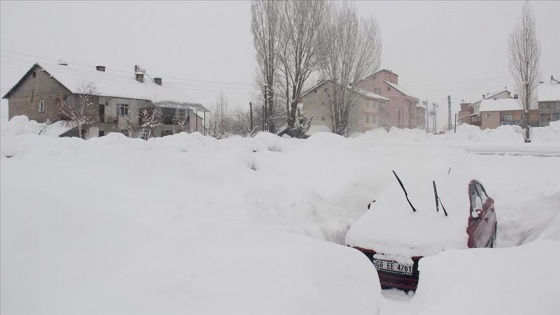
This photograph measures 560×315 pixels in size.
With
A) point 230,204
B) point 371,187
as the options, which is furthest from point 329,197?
point 230,204

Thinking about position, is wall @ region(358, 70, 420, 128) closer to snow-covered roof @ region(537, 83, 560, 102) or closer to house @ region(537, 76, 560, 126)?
snow-covered roof @ region(537, 83, 560, 102)

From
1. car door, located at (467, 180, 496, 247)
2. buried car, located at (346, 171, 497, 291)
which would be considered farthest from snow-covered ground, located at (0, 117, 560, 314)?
car door, located at (467, 180, 496, 247)

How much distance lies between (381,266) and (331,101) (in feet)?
83.8

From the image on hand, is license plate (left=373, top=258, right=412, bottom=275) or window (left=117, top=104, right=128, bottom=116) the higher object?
window (left=117, top=104, right=128, bottom=116)

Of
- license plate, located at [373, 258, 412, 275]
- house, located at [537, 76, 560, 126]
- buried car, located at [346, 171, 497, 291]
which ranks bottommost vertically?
license plate, located at [373, 258, 412, 275]

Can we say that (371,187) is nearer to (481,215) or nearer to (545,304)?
(481,215)

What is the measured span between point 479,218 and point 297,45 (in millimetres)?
24864

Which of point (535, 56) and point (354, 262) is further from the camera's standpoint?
point (535, 56)

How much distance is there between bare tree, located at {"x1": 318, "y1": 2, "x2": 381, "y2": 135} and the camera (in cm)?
2923

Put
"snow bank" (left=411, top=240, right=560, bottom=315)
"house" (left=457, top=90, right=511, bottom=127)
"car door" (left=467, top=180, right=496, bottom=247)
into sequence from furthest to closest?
"house" (left=457, top=90, right=511, bottom=127), "car door" (left=467, top=180, right=496, bottom=247), "snow bank" (left=411, top=240, right=560, bottom=315)

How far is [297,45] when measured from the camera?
28.7 metres

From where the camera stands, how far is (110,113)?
3572 centimetres

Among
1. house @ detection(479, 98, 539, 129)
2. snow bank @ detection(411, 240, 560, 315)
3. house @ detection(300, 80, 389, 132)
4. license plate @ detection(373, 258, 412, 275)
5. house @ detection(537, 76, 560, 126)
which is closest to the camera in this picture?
snow bank @ detection(411, 240, 560, 315)

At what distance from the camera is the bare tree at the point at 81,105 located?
3002cm
